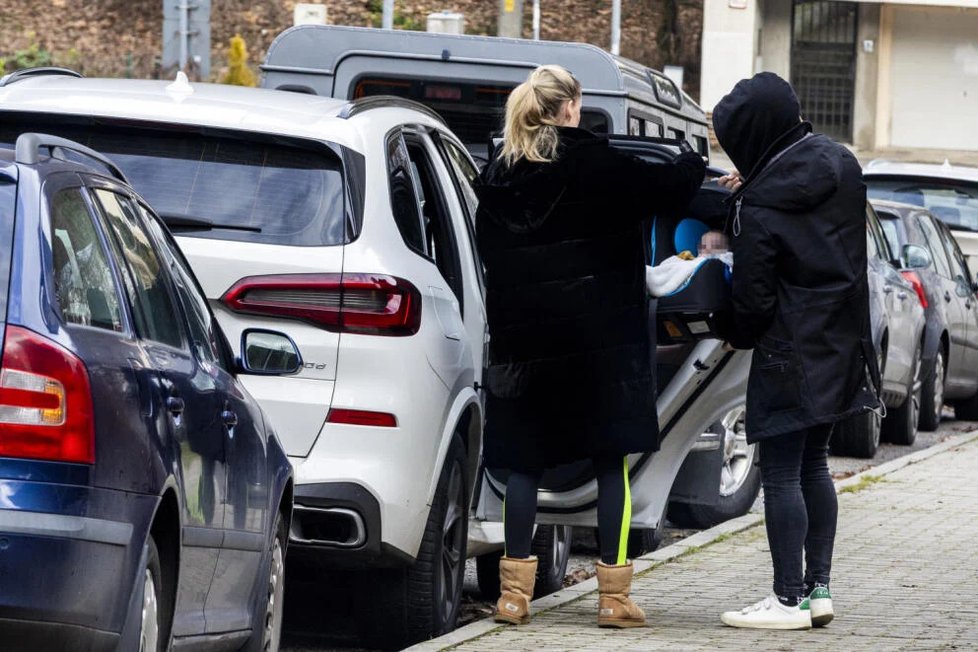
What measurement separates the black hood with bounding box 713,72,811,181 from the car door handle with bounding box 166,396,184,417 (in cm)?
262

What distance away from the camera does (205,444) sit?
511cm

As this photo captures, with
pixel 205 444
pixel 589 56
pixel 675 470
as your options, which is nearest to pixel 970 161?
pixel 589 56

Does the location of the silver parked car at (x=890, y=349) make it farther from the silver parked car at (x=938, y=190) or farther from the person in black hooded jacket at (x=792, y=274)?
the person in black hooded jacket at (x=792, y=274)

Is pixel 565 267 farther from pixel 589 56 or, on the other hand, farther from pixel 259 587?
pixel 589 56

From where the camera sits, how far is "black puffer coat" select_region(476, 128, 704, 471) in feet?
22.3

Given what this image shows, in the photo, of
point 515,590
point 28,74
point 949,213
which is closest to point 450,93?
point 28,74

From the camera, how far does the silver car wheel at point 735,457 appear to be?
34.8 feet

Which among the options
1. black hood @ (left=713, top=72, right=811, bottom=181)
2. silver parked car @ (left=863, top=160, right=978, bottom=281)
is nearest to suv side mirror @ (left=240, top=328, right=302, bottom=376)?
black hood @ (left=713, top=72, right=811, bottom=181)

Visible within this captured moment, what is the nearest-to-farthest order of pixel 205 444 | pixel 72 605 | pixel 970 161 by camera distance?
pixel 72 605, pixel 205 444, pixel 970 161

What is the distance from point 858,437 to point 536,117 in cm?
831

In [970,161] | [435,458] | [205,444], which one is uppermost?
[205,444]

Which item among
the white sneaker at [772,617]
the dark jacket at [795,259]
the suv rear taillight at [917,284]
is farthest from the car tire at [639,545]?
the suv rear taillight at [917,284]

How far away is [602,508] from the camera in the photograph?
710cm

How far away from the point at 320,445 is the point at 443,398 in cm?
51
